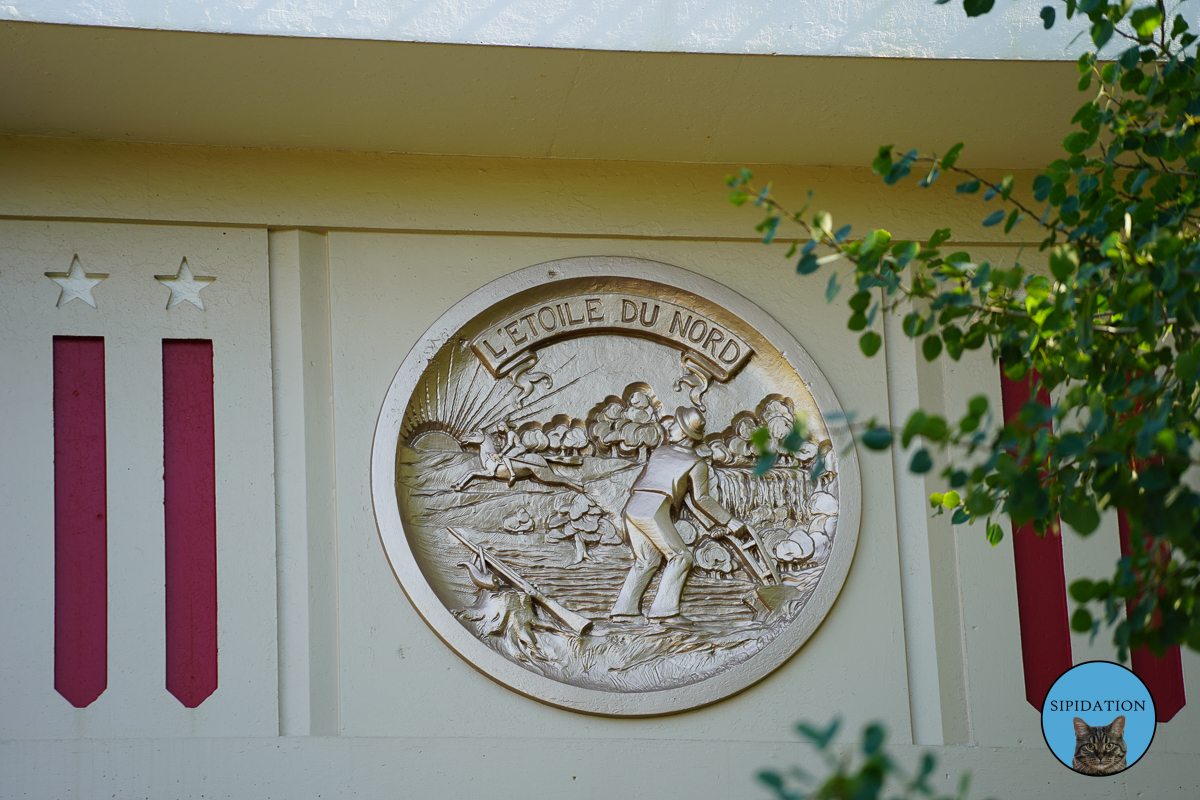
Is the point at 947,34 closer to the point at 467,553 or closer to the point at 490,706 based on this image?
the point at 467,553

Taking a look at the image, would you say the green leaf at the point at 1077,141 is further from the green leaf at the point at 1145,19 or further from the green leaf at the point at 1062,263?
the green leaf at the point at 1062,263

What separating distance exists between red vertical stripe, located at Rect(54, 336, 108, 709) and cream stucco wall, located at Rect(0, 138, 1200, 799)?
6cm

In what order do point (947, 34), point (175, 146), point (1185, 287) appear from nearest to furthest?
point (1185, 287) → point (947, 34) → point (175, 146)

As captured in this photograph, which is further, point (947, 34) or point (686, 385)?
point (686, 385)

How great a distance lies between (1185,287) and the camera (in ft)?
7.38

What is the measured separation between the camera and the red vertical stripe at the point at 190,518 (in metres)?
3.80

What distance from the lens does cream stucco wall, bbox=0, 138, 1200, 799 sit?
373 centimetres

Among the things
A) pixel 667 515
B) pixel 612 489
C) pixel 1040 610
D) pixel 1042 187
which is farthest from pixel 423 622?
pixel 1042 187

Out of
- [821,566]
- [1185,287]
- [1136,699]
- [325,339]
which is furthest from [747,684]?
[1185,287]

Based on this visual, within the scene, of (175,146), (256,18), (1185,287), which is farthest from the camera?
(175,146)

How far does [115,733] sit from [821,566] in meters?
2.27

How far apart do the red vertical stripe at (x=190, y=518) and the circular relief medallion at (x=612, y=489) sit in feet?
1.79

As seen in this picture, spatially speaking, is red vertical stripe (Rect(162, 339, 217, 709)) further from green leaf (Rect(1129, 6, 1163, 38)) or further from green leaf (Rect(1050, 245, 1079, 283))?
green leaf (Rect(1129, 6, 1163, 38))

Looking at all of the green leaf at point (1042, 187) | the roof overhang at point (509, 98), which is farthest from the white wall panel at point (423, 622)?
the green leaf at point (1042, 187)
